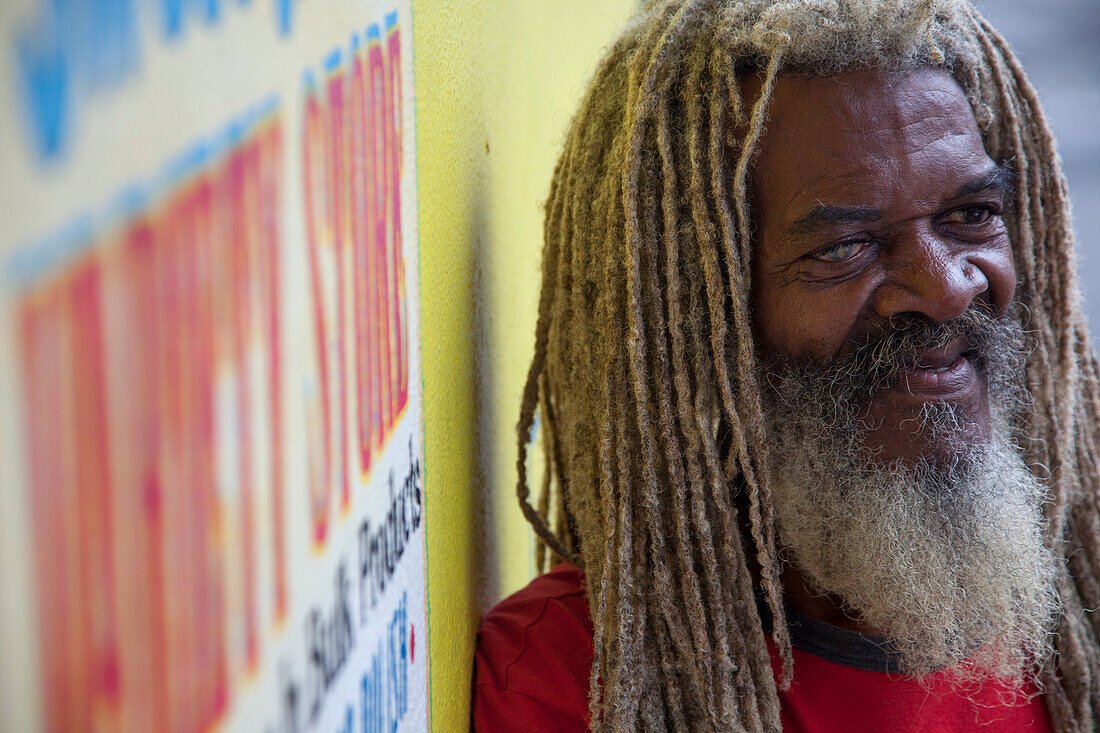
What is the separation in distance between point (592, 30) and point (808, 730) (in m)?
1.89

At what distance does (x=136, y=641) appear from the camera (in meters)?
0.35

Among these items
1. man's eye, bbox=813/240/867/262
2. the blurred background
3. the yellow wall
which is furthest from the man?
the blurred background

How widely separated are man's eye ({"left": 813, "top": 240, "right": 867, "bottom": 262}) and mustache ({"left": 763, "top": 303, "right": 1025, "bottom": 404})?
0.11 m

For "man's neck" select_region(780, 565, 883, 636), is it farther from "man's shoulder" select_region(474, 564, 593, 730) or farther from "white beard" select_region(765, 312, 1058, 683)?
"man's shoulder" select_region(474, 564, 593, 730)

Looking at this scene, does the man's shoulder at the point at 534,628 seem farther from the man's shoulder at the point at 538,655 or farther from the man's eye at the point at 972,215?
the man's eye at the point at 972,215

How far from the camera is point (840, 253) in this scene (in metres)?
1.36

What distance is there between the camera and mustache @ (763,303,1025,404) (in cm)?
137

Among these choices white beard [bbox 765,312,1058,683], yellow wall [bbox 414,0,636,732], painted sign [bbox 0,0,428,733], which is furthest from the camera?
white beard [bbox 765,312,1058,683]

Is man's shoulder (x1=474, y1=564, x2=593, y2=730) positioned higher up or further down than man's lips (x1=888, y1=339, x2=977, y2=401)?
further down

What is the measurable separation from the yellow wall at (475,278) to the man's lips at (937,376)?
2.11 ft

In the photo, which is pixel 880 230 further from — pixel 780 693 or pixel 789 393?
pixel 780 693

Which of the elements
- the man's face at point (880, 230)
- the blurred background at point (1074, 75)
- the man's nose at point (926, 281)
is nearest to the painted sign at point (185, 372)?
the man's face at point (880, 230)

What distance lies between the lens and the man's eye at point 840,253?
136cm

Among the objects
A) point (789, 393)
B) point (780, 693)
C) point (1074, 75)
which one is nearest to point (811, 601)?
point (780, 693)
